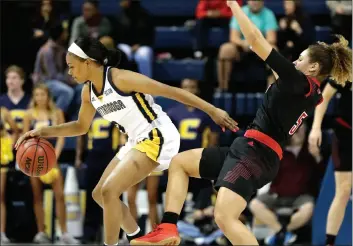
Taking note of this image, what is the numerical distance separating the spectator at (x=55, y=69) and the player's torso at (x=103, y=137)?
0.85 metres

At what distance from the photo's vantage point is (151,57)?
427 inches

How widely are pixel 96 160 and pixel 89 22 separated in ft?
7.33

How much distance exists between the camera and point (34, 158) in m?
6.60

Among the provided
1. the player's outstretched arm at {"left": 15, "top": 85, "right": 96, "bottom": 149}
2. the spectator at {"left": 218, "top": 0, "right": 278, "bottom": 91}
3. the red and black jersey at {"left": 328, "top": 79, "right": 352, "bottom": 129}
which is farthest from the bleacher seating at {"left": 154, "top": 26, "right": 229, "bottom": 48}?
the player's outstretched arm at {"left": 15, "top": 85, "right": 96, "bottom": 149}

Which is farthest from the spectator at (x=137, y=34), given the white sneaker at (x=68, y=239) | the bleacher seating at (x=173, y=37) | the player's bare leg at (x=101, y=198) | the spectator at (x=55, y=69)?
the player's bare leg at (x=101, y=198)

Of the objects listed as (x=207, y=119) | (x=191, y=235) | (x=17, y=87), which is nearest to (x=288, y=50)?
(x=207, y=119)

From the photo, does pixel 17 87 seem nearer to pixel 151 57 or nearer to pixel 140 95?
pixel 151 57

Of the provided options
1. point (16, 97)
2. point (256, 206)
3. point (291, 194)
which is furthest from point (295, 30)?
point (16, 97)

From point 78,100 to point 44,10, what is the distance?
4.49ft

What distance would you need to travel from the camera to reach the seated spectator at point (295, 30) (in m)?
9.98

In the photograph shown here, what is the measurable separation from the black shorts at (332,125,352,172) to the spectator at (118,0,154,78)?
134 inches

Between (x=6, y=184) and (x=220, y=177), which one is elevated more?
(x=220, y=177)

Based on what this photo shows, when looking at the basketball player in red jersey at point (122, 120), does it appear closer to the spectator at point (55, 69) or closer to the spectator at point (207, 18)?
the spectator at point (55, 69)

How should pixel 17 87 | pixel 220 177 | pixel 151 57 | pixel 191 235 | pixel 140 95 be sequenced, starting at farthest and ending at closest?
pixel 151 57
pixel 17 87
pixel 191 235
pixel 140 95
pixel 220 177
